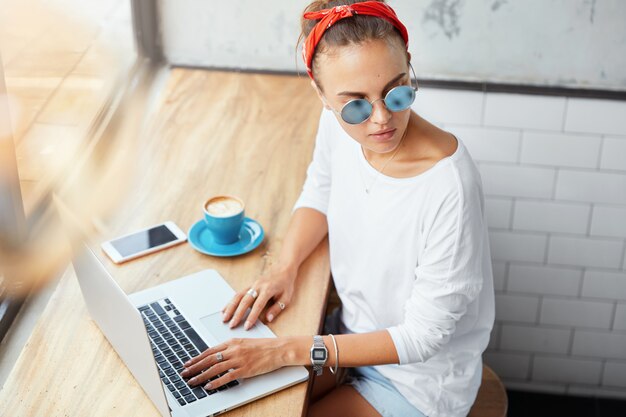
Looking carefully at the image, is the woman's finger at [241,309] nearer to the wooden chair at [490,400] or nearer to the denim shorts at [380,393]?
the denim shorts at [380,393]

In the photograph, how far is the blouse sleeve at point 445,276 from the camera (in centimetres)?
154

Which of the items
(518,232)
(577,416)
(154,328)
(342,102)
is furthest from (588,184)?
(154,328)

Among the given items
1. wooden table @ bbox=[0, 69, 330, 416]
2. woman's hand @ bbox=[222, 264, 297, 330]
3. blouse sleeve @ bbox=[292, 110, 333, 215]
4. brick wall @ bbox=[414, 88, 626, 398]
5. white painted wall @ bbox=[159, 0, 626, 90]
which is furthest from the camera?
brick wall @ bbox=[414, 88, 626, 398]

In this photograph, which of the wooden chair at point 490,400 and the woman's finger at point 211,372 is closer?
the woman's finger at point 211,372

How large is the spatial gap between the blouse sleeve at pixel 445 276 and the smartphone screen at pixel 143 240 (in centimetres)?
60

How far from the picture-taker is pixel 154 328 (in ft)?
5.26

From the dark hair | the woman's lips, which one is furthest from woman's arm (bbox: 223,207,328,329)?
the dark hair

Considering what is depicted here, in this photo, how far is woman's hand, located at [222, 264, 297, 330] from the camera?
1.64 meters

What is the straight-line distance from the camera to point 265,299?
1.67 metres

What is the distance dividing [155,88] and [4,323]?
3.76ft

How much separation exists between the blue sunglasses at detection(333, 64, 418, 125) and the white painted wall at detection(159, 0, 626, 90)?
1.04m

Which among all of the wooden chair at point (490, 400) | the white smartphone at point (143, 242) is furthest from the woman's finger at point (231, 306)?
the wooden chair at point (490, 400)

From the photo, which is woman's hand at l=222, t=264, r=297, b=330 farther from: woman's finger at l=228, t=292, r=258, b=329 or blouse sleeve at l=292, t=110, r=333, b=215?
blouse sleeve at l=292, t=110, r=333, b=215

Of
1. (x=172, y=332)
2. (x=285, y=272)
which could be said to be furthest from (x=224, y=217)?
(x=172, y=332)
